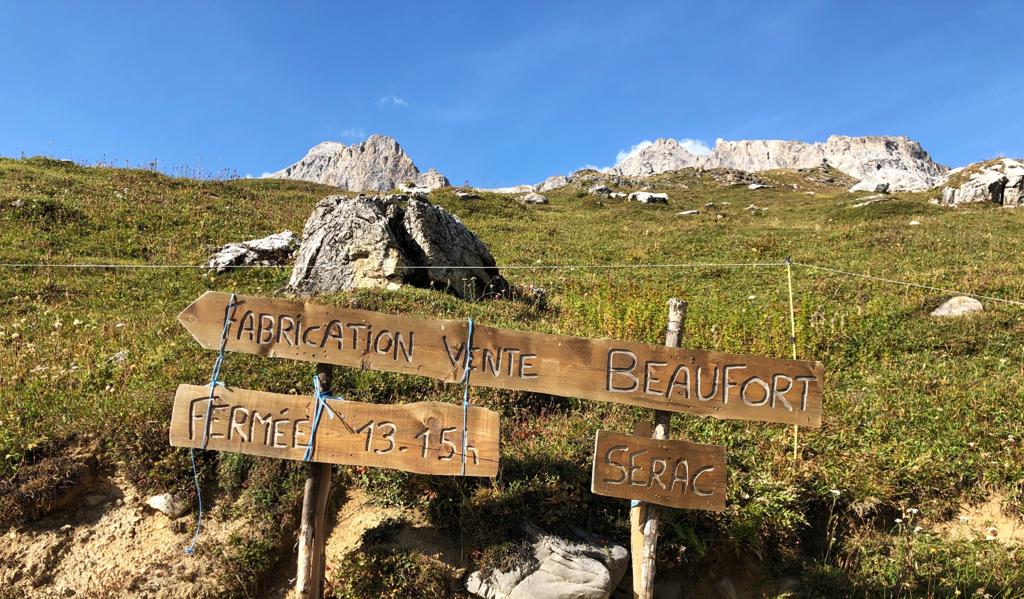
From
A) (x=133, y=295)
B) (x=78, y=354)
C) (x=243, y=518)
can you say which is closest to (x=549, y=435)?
(x=243, y=518)

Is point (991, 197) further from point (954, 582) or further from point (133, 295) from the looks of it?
point (133, 295)

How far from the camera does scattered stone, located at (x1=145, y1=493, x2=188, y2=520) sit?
5109 mm

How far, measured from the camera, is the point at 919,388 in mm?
7359

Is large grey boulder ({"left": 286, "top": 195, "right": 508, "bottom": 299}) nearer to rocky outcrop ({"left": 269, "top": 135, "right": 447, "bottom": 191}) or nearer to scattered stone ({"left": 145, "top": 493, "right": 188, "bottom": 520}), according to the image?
scattered stone ({"left": 145, "top": 493, "right": 188, "bottom": 520})

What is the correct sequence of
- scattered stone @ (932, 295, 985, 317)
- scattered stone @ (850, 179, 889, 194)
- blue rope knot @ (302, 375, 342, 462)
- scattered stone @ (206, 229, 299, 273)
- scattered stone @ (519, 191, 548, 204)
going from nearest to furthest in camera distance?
blue rope knot @ (302, 375, 342, 462)
scattered stone @ (932, 295, 985, 317)
scattered stone @ (206, 229, 299, 273)
scattered stone @ (519, 191, 548, 204)
scattered stone @ (850, 179, 889, 194)

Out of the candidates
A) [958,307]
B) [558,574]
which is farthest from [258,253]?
[958,307]

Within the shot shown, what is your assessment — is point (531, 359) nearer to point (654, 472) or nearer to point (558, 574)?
point (654, 472)

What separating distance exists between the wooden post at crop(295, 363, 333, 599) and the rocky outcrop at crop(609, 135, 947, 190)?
3947 inches

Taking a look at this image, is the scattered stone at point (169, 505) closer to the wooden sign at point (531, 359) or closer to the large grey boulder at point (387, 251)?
the wooden sign at point (531, 359)

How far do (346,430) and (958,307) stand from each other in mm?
11076

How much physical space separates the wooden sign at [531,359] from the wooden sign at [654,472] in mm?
295

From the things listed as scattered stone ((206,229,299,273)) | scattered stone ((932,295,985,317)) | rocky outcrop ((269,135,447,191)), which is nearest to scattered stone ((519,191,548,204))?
scattered stone ((206,229,299,273))

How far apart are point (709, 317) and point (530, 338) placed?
684 centimetres

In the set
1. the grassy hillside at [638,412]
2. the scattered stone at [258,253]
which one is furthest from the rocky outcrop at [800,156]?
the grassy hillside at [638,412]
